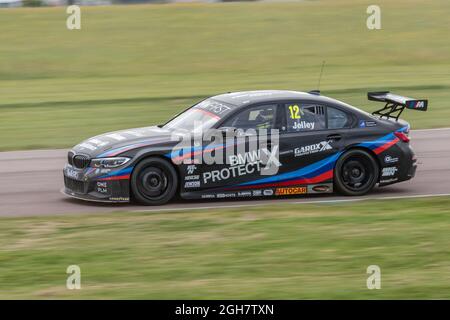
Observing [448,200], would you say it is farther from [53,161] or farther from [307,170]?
[53,161]

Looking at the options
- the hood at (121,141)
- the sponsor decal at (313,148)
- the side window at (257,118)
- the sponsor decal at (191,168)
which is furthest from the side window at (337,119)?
the hood at (121,141)

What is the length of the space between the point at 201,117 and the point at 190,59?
20.3m

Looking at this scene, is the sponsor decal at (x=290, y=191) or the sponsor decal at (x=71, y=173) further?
the sponsor decal at (x=290, y=191)

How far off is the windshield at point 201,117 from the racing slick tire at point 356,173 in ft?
5.83

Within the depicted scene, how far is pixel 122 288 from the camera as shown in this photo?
24.8 ft

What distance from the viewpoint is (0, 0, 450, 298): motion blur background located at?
802cm

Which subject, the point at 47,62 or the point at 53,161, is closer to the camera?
the point at 53,161

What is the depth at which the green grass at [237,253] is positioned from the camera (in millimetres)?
7508

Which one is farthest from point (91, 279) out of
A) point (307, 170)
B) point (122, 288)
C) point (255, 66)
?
point (255, 66)

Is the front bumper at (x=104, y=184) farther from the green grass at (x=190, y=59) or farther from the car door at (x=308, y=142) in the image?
the green grass at (x=190, y=59)

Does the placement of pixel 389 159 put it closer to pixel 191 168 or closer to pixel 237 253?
pixel 191 168

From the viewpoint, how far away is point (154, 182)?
38.5 ft

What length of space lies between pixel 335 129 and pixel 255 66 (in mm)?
19149
